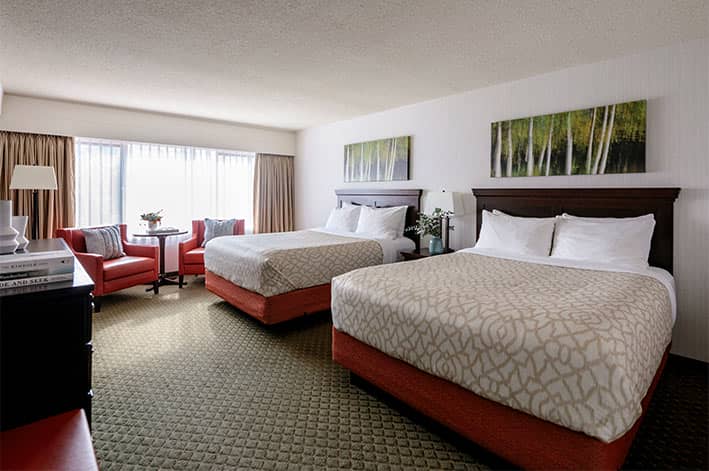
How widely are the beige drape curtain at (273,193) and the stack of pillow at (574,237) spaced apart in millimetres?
4327

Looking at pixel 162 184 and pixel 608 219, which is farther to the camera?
pixel 162 184

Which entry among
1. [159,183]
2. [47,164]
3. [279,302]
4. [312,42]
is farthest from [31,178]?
[312,42]

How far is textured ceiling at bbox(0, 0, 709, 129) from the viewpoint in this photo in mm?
2580

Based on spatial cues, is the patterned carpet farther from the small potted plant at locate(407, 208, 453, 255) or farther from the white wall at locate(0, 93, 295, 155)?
the white wall at locate(0, 93, 295, 155)

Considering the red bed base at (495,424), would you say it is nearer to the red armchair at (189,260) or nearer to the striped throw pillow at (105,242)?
the red armchair at (189,260)

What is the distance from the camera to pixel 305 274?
384 cm

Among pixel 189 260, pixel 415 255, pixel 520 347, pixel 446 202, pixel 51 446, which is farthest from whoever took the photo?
pixel 189 260

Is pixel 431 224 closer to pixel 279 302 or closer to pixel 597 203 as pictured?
pixel 597 203

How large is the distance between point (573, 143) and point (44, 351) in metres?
4.15

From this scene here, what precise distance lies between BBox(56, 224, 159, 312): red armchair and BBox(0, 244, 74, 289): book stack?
9.99 ft

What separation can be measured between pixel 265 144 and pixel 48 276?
5.92 m

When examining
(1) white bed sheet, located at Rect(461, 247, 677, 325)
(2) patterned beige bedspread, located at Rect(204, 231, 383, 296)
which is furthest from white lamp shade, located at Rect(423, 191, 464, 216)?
(1) white bed sheet, located at Rect(461, 247, 677, 325)

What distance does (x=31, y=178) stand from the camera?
4195 millimetres

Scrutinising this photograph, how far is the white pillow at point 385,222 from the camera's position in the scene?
5.02 meters
